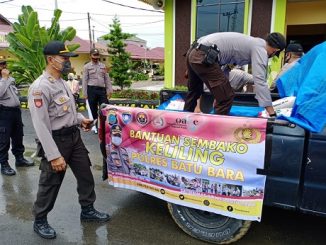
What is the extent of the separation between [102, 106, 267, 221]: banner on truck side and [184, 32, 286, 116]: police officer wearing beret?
0.80 metres

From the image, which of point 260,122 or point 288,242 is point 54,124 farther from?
point 288,242

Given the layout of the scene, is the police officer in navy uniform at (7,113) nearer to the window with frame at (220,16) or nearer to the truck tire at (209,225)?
the truck tire at (209,225)

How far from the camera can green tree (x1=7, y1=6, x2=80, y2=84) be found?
11352mm

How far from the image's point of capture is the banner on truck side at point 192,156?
8.19ft

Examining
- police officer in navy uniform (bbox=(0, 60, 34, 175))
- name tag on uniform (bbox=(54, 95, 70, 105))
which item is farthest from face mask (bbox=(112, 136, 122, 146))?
police officer in navy uniform (bbox=(0, 60, 34, 175))

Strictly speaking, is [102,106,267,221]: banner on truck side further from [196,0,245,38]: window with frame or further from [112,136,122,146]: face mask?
[196,0,245,38]: window with frame

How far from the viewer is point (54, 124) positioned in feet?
9.67

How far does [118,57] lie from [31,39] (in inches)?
199

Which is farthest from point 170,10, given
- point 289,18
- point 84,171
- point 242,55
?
point 84,171

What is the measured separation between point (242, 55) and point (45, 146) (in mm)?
2123

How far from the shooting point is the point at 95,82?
710cm

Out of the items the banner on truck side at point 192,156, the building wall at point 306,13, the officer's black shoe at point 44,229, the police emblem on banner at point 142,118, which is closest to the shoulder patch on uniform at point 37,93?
the banner on truck side at point 192,156

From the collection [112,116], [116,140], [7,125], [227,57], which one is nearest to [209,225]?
[116,140]

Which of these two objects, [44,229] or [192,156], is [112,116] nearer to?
[192,156]
